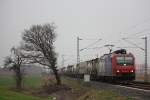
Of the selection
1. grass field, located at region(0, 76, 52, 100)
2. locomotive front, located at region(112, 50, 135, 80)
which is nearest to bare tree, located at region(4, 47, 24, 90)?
grass field, located at region(0, 76, 52, 100)

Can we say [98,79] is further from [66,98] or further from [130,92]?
[130,92]

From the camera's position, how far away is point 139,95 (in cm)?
2380

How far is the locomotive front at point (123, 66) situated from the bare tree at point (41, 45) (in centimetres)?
2185

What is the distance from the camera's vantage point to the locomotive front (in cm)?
3788

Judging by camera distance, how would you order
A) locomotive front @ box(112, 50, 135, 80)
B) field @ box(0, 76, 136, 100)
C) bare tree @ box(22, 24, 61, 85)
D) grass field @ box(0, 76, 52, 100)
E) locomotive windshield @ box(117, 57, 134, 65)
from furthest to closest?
1. bare tree @ box(22, 24, 61, 85)
2. locomotive windshield @ box(117, 57, 134, 65)
3. locomotive front @ box(112, 50, 135, 80)
4. grass field @ box(0, 76, 52, 100)
5. field @ box(0, 76, 136, 100)

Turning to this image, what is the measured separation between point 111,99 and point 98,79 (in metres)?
25.4

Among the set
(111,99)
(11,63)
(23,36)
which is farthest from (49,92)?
(111,99)

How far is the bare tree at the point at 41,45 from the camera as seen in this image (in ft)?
199

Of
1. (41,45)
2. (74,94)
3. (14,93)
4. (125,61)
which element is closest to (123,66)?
(125,61)

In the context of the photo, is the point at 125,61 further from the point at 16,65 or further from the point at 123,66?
the point at 16,65

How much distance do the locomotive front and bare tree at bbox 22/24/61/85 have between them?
860 inches

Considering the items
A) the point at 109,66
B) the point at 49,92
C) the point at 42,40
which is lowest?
the point at 49,92

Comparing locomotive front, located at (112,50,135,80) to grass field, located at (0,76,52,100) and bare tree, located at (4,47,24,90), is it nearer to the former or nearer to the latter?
grass field, located at (0,76,52,100)

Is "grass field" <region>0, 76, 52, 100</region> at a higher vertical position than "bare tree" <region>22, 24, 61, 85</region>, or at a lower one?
lower
